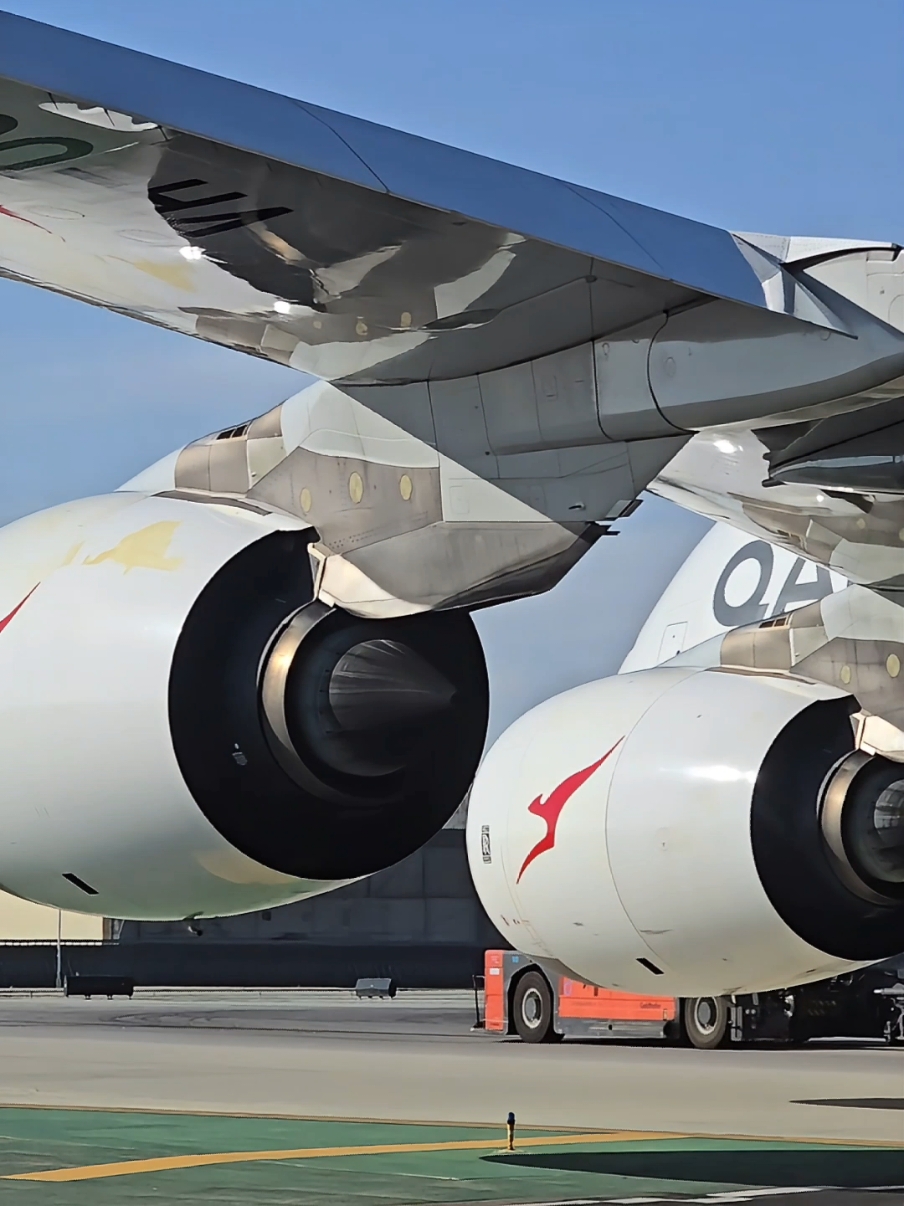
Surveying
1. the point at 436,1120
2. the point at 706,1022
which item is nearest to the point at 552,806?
the point at 436,1120

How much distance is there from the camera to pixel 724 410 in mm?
5727

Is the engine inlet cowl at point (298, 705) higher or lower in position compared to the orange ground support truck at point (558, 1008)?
higher

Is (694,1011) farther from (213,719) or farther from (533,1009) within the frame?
(213,719)

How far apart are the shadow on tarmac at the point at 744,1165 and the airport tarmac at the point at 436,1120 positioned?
3 cm

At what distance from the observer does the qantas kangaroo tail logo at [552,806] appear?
1071 centimetres

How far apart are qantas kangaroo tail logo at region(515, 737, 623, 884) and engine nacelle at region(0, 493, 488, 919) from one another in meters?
3.16

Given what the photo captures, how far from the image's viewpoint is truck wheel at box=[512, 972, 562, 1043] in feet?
90.5

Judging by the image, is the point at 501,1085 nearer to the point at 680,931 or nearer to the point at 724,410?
the point at 680,931

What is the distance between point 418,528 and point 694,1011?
20.1m

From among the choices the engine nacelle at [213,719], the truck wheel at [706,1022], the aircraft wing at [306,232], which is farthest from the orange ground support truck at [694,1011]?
the aircraft wing at [306,232]

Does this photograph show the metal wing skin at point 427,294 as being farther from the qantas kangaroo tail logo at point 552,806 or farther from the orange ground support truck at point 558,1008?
the orange ground support truck at point 558,1008

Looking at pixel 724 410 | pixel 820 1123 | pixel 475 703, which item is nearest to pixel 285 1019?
pixel 820 1123

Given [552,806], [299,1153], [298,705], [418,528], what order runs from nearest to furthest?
[418,528], [298,705], [552,806], [299,1153]

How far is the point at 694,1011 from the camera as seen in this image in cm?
2570
